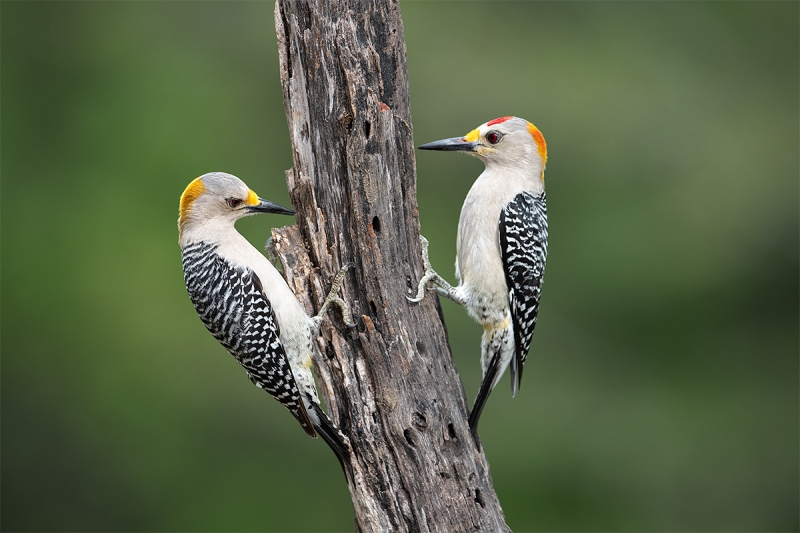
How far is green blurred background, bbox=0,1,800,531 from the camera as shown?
9.59m

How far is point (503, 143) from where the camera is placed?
4.96 metres

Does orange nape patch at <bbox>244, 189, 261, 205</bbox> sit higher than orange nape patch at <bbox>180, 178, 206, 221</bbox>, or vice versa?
orange nape patch at <bbox>180, 178, 206, 221</bbox>

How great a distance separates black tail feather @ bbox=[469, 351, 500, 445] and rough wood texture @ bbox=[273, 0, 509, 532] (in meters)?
0.20

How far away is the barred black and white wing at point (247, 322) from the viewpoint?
4.29 meters

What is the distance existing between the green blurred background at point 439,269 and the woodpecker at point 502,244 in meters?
3.89

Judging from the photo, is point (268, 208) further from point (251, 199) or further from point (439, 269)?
point (439, 269)

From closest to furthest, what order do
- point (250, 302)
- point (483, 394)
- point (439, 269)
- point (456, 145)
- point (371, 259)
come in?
point (371, 259), point (250, 302), point (483, 394), point (456, 145), point (439, 269)

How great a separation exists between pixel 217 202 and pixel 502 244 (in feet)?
6.06

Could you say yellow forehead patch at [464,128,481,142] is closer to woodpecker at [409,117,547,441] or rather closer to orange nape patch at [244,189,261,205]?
woodpecker at [409,117,547,441]

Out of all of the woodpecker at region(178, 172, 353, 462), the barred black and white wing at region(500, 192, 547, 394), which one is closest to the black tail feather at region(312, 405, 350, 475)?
the woodpecker at region(178, 172, 353, 462)

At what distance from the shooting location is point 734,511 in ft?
32.1

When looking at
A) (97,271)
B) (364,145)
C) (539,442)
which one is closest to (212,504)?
(97,271)

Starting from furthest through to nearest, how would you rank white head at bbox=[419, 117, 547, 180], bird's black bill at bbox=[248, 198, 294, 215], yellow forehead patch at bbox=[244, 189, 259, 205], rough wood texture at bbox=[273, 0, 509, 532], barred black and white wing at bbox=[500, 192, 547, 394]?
→ white head at bbox=[419, 117, 547, 180] → barred black and white wing at bbox=[500, 192, 547, 394] → yellow forehead patch at bbox=[244, 189, 259, 205] → bird's black bill at bbox=[248, 198, 294, 215] → rough wood texture at bbox=[273, 0, 509, 532]

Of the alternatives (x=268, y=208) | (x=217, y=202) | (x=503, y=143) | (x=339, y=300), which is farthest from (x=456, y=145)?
(x=217, y=202)
